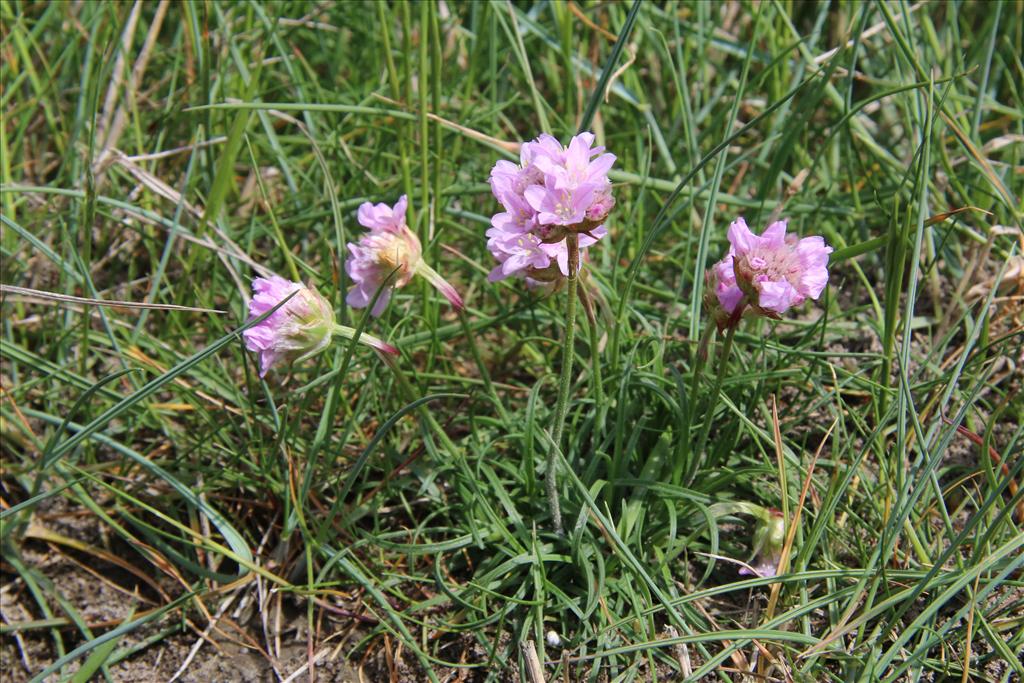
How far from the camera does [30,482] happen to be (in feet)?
6.33

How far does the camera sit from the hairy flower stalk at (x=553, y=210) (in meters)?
1.30

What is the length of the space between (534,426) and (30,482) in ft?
3.51

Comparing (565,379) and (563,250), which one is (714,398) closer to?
(565,379)

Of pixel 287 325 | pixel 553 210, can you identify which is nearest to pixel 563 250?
pixel 553 210

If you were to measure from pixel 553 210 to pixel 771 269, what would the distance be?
0.34m

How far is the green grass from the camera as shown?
1.60 metres

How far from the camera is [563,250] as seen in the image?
4.45 ft

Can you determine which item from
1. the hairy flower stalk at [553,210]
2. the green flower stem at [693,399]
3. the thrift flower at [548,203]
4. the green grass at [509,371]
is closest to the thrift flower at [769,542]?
the green grass at [509,371]

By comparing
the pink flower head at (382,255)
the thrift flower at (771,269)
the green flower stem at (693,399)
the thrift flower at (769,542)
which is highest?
the thrift flower at (771,269)

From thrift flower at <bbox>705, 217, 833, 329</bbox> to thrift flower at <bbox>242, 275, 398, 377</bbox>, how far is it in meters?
0.64

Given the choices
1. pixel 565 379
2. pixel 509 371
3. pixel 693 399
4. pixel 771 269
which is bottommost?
pixel 509 371

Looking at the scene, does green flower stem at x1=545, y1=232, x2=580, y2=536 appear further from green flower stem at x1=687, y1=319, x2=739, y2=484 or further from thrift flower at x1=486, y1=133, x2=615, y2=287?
green flower stem at x1=687, y1=319, x2=739, y2=484

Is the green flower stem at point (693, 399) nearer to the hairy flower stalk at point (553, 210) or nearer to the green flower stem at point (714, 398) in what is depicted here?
the green flower stem at point (714, 398)

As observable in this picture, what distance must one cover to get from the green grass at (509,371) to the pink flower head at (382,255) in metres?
0.15
